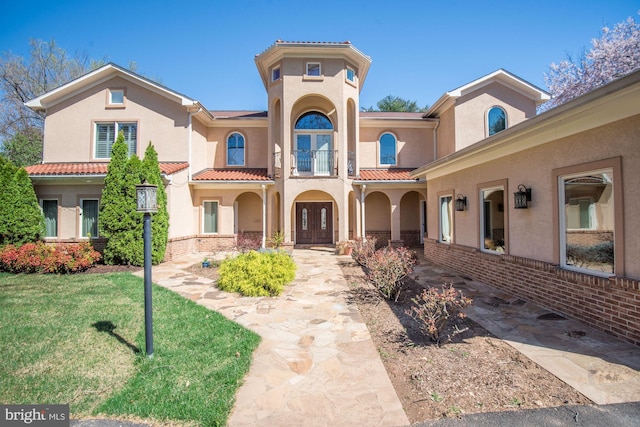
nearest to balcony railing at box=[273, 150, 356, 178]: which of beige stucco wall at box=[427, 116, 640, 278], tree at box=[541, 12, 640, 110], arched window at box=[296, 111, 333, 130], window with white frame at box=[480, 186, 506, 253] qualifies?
arched window at box=[296, 111, 333, 130]

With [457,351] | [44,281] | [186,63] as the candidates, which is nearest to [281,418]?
[457,351]

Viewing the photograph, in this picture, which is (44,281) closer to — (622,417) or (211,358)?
(211,358)

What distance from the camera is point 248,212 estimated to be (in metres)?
16.3

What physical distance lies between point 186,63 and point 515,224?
1269cm

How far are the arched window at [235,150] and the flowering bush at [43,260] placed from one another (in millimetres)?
8338

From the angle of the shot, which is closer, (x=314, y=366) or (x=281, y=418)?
(x=281, y=418)

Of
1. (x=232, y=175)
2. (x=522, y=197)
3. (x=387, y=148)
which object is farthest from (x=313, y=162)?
(x=522, y=197)

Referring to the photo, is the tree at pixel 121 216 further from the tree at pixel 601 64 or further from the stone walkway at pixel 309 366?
the tree at pixel 601 64

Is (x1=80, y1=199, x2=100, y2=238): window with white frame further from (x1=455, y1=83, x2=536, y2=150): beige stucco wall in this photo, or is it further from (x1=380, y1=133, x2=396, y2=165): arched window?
(x1=455, y1=83, x2=536, y2=150): beige stucco wall

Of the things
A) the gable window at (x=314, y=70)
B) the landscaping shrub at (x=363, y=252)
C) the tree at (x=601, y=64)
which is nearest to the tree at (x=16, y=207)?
the gable window at (x=314, y=70)

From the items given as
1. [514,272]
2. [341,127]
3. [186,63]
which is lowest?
[514,272]

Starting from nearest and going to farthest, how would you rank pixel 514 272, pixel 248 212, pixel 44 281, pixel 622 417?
pixel 622 417 → pixel 514 272 → pixel 44 281 → pixel 248 212

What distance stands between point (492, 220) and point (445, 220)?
9.67 feet

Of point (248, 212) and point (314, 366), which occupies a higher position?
point (248, 212)
